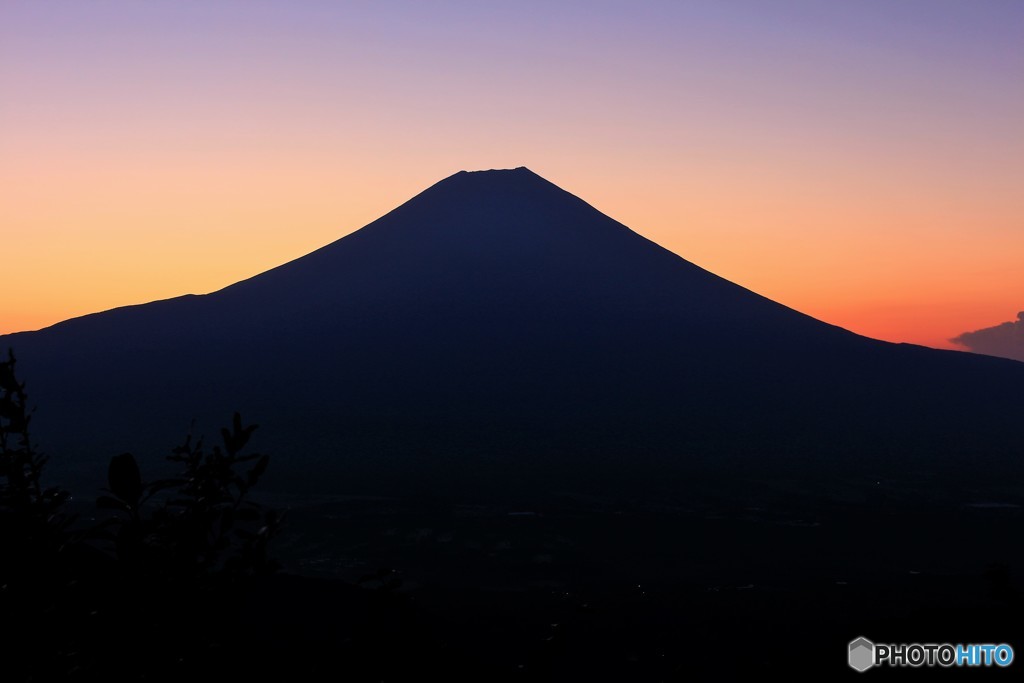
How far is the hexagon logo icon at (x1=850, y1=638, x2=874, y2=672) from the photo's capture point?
24.9 ft

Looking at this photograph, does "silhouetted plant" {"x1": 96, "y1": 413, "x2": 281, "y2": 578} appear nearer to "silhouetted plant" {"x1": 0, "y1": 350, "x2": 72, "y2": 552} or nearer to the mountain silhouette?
"silhouetted plant" {"x1": 0, "y1": 350, "x2": 72, "y2": 552}

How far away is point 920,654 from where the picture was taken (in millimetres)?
7793

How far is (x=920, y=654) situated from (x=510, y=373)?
350 ft

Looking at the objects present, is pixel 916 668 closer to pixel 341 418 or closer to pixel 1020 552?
pixel 1020 552

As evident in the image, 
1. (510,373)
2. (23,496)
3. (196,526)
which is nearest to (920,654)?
(196,526)

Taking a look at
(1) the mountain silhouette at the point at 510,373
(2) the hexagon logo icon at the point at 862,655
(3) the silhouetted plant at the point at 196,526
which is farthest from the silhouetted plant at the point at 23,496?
(1) the mountain silhouette at the point at 510,373

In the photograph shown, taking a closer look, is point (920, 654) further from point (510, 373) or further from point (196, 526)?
point (510, 373)

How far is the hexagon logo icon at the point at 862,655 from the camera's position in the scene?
24.9 feet

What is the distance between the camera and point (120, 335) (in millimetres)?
133125

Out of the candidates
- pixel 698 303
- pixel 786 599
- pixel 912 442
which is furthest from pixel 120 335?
pixel 786 599

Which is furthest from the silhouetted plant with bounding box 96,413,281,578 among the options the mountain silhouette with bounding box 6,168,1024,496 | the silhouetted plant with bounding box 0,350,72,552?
the mountain silhouette with bounding box 6,168,1024,496

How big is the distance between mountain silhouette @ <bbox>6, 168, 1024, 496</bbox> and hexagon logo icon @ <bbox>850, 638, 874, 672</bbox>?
6392 centimetres

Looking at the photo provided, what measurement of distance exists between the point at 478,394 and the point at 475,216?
178 ft

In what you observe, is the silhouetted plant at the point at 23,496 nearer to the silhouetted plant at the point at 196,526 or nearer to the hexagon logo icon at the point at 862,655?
the silhouetted plant at the point at 196,526
